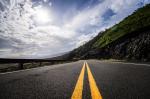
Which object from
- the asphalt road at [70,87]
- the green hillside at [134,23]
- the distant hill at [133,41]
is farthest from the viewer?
the green hillside at [134,23]

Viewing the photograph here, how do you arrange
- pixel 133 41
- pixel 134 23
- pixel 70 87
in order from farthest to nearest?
pixel 134 23 → pixel 133 41 → pixel 70 87

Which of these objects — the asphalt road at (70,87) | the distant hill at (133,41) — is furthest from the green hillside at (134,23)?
the asphalt road at (70,87)

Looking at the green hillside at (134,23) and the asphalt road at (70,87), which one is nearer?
the asphalt road at (70,87)

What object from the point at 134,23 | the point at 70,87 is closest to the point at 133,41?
the point at 134,23

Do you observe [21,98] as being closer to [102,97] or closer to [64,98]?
[64,98]

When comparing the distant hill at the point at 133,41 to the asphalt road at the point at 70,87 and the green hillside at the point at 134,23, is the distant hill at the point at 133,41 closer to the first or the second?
the green hillside at the point at 134,23

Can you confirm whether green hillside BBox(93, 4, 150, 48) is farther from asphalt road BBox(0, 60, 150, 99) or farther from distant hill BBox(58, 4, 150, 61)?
asphalt road BBox(0, 60, 150, 99)

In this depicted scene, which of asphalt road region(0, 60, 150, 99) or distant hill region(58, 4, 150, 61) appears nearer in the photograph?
asphalt road region(0, 60, 150, 99)

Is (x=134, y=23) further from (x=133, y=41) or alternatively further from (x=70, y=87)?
(x=70, y=87)

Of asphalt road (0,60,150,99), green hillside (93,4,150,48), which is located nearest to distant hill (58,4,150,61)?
green hillside (93,4,150,48)

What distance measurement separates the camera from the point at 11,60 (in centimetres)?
1294

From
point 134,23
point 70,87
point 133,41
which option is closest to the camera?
point 70,87

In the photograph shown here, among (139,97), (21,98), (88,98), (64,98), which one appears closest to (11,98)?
(21,98)

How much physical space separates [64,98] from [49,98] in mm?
280
